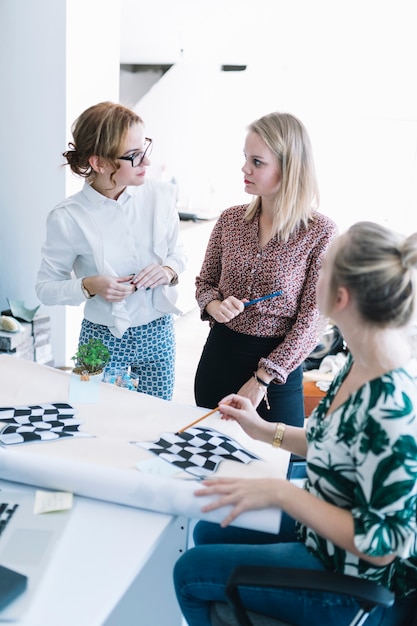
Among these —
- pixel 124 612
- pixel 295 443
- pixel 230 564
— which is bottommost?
pixel 124 612

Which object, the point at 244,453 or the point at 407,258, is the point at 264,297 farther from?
the point at 407,258

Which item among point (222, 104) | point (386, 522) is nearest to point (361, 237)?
point (386, 522)

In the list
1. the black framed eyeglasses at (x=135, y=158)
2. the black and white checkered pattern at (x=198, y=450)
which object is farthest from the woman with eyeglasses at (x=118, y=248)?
the black and white checkered pattern at (x=198, y=450)

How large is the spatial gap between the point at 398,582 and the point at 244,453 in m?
0.45

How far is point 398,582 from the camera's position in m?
1.14

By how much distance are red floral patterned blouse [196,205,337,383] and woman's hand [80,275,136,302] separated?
0.33m

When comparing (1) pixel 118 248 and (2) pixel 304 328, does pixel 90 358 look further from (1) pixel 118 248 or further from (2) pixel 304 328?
(2) pixel 304 328

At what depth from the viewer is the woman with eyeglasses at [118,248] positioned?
1864mm

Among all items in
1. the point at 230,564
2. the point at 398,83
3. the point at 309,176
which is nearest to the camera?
the point at 230,564

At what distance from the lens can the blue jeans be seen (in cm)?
115

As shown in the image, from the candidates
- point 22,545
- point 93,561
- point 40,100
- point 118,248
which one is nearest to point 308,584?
point 93,561

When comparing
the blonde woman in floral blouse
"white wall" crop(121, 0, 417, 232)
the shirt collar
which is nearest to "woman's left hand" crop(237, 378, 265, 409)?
the blonde woman in floral blouse

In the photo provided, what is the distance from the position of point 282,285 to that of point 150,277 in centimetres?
43

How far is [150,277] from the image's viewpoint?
6.35 ft
